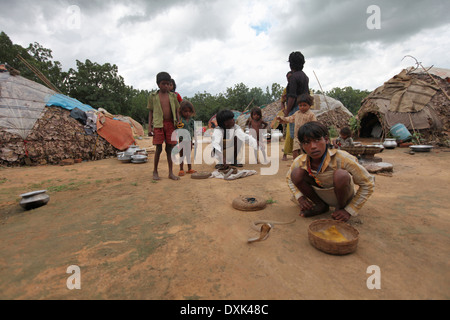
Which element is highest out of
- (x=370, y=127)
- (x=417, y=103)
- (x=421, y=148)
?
(x=417, y=103)

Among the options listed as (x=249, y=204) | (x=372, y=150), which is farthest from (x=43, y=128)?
(x=372, y=150)

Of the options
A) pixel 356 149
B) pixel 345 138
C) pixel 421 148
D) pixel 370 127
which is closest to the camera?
pixel 356 149

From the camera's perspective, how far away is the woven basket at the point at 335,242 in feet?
4.91

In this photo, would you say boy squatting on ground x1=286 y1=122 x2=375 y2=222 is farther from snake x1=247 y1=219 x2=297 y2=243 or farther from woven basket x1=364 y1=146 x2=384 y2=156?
woven basket x1=364 y1=146 x2=384 y2=156

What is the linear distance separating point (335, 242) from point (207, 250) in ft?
2.89

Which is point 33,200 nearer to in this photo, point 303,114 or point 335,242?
point 335,242

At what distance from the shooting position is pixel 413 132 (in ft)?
22.2

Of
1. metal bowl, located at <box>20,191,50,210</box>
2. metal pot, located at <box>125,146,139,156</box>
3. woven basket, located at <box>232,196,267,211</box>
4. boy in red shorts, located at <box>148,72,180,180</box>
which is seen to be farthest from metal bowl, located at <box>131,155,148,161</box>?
woven basket, located at <box>232,196,267,211</box>

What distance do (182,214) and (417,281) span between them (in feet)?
6.07

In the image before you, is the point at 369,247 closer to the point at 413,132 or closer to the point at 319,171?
the point at 319,171

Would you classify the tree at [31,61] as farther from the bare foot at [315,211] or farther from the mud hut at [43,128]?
the bare foot at [315,211]

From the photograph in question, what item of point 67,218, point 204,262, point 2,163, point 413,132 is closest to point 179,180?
point 67,218

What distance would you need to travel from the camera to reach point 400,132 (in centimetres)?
684

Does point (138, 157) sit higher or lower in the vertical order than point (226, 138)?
lower
